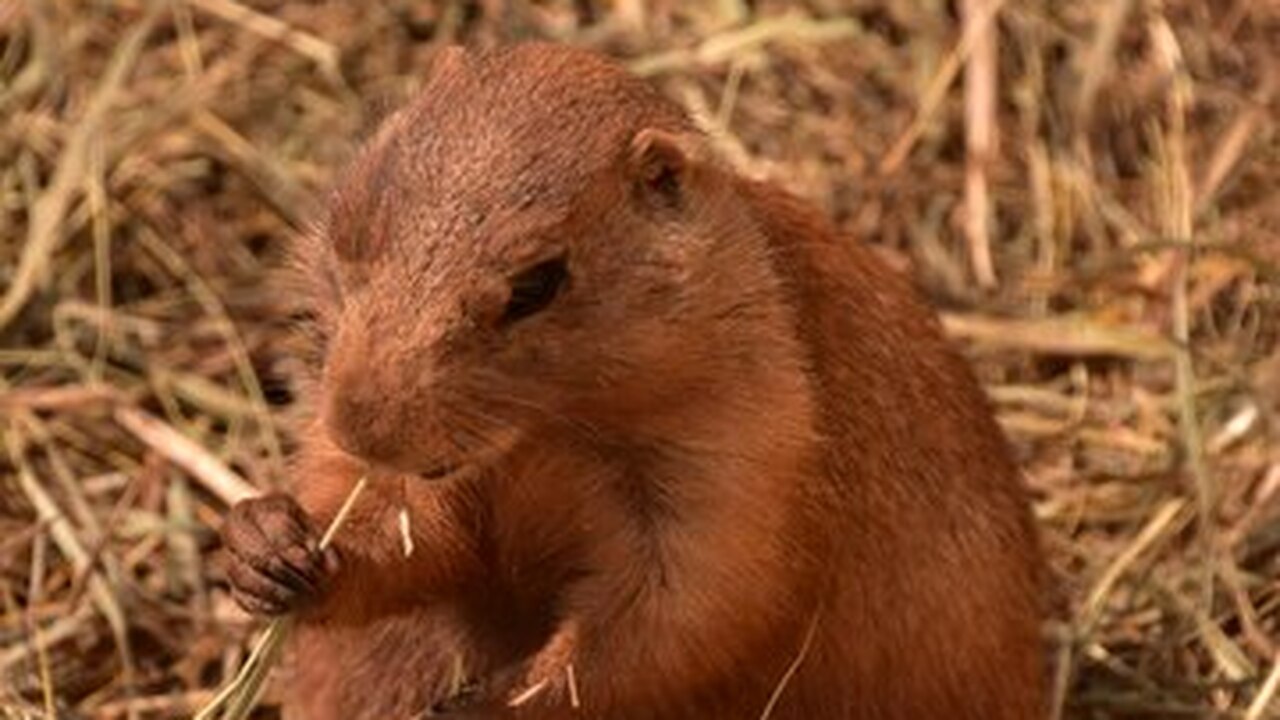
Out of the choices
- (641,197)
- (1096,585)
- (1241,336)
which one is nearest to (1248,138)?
(1241,336)

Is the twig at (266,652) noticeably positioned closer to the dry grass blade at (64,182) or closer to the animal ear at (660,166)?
the animal ear at (660,166)

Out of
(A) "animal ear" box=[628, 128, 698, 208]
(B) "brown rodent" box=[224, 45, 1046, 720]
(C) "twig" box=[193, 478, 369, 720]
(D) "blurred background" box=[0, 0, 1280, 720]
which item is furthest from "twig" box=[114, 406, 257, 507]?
(A) "animal ear" box=[628, 128, 698, 208]

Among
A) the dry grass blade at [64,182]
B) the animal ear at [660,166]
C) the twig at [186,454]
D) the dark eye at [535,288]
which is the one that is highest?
the animal ear at [660,166]

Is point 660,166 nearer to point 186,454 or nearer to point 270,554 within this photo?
point 270,554

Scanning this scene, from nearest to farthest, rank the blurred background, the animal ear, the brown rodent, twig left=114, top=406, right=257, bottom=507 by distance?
the brown rodent, the animal ear, the blurred background, twig left=114, top=406, right=257, bottom=507

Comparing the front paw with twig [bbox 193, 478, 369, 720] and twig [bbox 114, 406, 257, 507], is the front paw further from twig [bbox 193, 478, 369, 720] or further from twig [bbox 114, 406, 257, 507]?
twig [bbox 114, 406, 257, 507]

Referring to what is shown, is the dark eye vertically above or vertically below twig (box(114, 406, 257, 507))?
above

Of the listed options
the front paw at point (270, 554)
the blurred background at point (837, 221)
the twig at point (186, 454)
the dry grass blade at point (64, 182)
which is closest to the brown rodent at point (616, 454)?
the front paw at point (270, 554)
